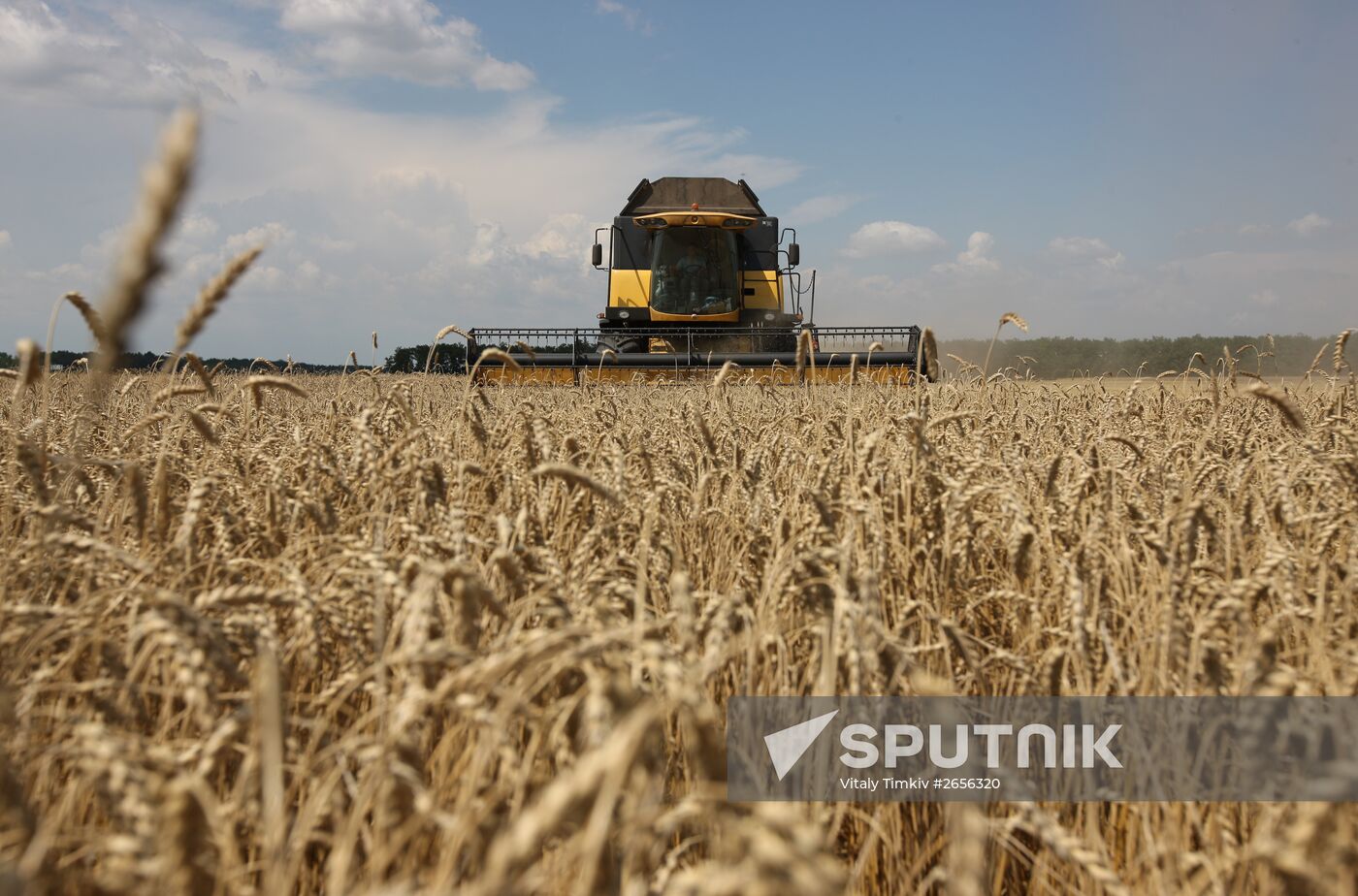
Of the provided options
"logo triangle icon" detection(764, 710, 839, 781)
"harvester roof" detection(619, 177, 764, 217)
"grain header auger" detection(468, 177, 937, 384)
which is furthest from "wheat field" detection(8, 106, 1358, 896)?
"harvester roof" detection(619, 177, 764, 217)

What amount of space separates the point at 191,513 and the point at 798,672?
1.22 metres

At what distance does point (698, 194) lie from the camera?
1681 centimetres

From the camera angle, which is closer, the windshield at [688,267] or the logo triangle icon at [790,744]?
the logo triangle icon at [790,744]

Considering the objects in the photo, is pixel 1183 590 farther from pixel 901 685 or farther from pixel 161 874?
pixel 161 874

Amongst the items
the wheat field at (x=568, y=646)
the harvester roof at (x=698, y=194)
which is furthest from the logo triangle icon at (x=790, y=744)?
the harvester roof at (x=698, y=194)

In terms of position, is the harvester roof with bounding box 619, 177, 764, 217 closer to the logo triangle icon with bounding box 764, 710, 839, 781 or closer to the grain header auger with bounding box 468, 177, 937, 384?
the grain header auger with bounding box 468, 177, 937, 384

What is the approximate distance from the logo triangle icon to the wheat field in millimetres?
84

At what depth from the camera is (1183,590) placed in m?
→ 1.61

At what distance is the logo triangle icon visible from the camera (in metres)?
1.44

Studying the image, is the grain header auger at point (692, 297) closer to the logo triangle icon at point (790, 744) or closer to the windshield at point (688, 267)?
the windshield at point (688, 267)

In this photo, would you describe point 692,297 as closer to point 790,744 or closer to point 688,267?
point 688,267

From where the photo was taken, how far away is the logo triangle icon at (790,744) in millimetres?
1441

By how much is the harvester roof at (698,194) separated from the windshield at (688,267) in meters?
2.04

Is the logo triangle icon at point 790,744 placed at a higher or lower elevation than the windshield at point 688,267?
lower
